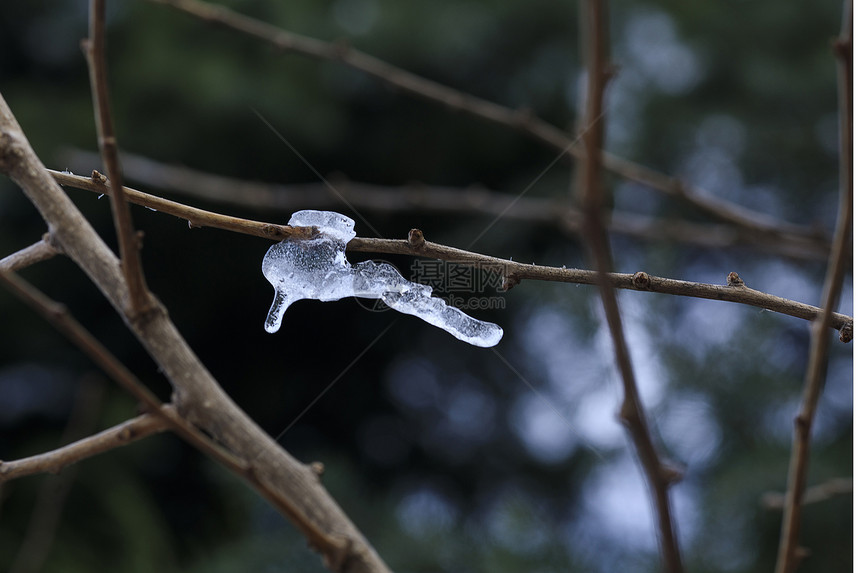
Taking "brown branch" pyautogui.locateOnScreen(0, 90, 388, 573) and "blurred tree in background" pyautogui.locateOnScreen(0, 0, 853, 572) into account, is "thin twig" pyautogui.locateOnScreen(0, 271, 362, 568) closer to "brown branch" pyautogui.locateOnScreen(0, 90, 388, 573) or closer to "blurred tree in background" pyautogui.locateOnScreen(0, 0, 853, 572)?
"brown branch" pyautogui.locateOnScreen(0, 90, 388, 573)

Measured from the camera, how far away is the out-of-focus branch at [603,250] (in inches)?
5.1

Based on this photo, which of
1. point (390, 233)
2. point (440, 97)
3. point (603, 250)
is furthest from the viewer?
point (390, 233)

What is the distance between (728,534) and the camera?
624 millimetres

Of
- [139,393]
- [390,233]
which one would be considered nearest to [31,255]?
[139,393]

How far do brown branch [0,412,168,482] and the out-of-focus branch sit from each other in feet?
0.45

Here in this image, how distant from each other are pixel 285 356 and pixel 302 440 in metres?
0.11

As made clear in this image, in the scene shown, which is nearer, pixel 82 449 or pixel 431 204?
pixel 82 449

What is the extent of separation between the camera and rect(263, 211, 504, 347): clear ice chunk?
28 centimetres

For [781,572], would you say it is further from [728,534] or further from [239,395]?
[239,395]

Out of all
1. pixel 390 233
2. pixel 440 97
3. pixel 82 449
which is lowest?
pixel 82 449

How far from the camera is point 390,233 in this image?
2.58ft

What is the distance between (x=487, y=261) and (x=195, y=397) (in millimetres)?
103

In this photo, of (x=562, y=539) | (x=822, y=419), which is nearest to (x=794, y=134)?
(x=822, y=419)

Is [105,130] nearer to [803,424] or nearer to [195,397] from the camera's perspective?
[195,397]
